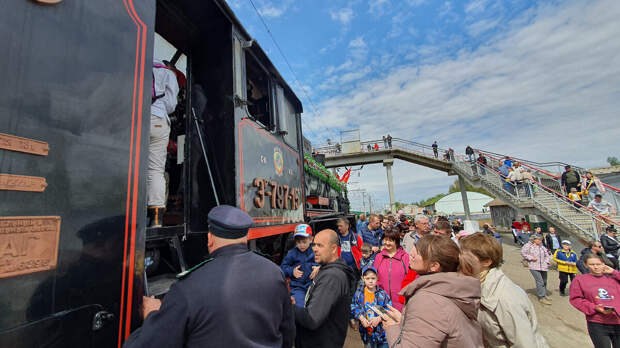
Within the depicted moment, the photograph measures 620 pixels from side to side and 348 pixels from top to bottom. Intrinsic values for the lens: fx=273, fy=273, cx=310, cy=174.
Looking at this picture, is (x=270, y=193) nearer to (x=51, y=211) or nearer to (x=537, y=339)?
(x=51, y=211)

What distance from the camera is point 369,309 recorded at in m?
2.56

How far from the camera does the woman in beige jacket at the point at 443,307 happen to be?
1.28 m

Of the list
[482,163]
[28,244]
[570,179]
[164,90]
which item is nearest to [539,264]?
[570,179]

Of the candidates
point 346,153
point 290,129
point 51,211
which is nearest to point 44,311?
point 51,211

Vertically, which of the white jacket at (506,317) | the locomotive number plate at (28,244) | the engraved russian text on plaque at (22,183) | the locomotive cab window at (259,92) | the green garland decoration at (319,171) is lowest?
the white jacket at (506,317)

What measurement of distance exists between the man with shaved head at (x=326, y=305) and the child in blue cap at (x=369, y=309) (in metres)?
0.53

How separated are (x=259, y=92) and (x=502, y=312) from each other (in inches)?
136

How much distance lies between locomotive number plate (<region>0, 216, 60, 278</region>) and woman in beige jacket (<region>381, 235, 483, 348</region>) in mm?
1493

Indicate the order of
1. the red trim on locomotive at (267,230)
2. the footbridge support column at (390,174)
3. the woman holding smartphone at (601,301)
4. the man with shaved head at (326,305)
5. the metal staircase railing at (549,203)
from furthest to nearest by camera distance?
the footbridge support column at (390,174), the metal staircase railing at (549,203), the woman holding smartphone at (601,301), the red trim on locomotive at (267,230), the man with shaved head at (326,305)

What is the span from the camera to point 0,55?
0.90 m

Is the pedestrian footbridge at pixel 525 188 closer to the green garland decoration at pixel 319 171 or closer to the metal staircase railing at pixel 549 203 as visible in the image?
the metal staircase railing at pixel 549 203

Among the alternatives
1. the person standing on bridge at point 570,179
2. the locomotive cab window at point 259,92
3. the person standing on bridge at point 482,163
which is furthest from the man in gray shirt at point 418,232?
the person standing on bridge at point 482,163

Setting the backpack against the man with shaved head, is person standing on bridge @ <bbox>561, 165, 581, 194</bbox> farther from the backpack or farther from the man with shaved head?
the man with shaved head

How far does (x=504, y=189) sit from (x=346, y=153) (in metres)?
11.8
